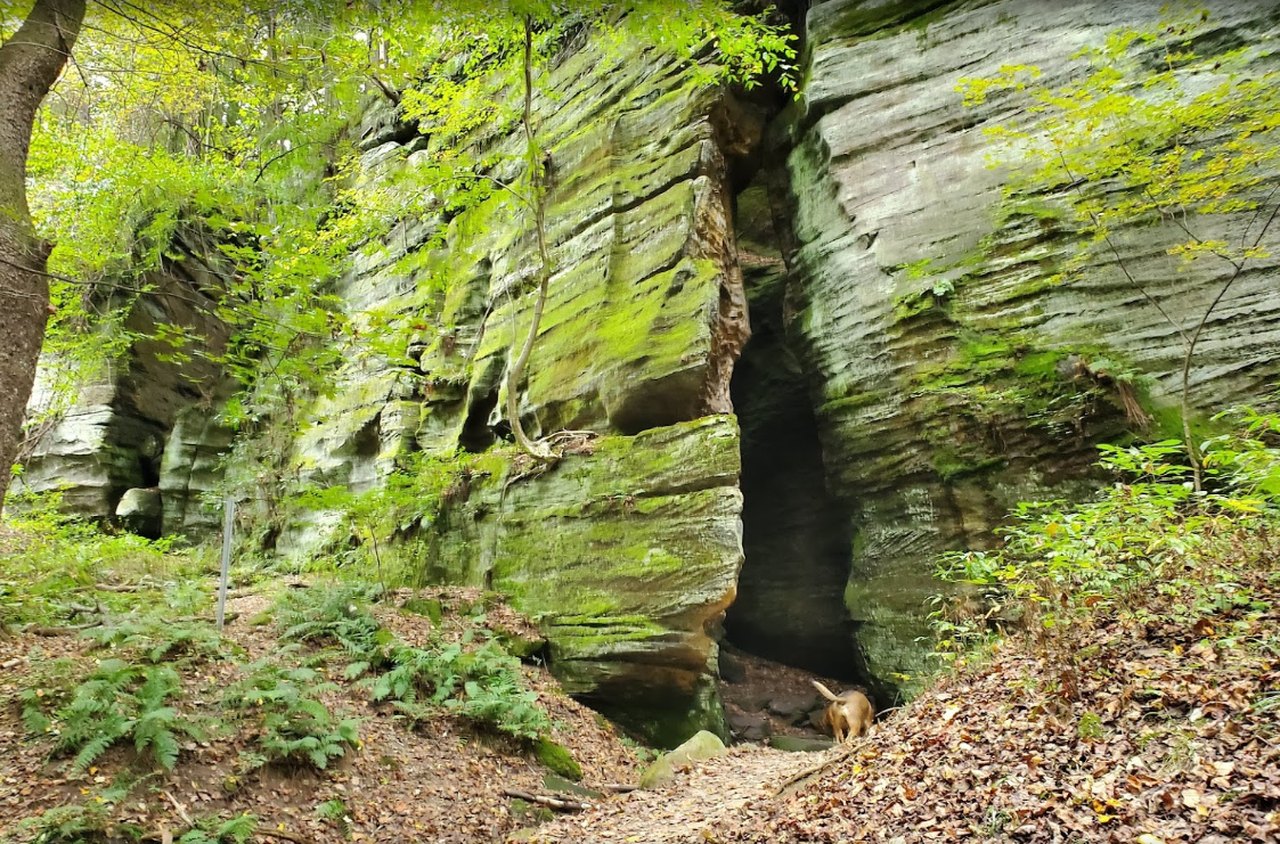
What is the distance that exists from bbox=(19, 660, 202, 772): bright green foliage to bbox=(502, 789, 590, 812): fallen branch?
9.84 feet

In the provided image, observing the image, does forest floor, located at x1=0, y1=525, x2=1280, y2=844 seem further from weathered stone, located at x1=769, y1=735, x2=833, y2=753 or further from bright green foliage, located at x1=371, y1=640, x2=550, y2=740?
weathered stone, located at x1=769, y1=735, x2=833, y2=753

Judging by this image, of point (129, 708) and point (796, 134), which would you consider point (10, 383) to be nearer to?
point (129, 708)

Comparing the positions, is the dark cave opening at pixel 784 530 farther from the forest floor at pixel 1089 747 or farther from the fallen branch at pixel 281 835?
the fallen branch at pixel 281 835

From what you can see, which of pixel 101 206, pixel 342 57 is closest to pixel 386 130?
pixel 101 206

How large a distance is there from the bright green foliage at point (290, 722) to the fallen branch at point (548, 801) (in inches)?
66.3

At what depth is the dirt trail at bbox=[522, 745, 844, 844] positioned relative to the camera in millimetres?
5211

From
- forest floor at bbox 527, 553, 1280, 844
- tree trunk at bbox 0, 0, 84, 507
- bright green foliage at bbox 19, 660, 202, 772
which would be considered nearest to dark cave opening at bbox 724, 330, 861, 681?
forest floor at bbox 527, 553, 1280, 844

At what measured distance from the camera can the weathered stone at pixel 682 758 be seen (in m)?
7.21

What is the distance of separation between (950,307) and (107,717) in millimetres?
10859

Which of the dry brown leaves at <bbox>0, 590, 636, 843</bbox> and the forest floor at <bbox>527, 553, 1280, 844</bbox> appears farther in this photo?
the dry brown leaves at <bbox>0, 590, 636, 843</bbox>

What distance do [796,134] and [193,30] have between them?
31.5 ft

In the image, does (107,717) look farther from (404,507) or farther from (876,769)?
(404,507)

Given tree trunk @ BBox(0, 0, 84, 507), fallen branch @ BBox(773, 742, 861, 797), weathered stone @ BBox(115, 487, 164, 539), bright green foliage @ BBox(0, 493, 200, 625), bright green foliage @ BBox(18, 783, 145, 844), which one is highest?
tree trunk @ BBox(0, 0, 84, 507)

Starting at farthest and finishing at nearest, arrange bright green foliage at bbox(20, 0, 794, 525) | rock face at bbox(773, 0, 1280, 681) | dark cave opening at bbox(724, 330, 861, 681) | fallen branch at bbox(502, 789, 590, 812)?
1. dark cave opening at bbox(724, 330, 861, 681)
2. rock face at bbox(773, 0, 1280, 681)
3. bright green foliage at bbox(20, 0, 794, 525)
4. fallen branch at bbox(502, 789, 590, 812)
